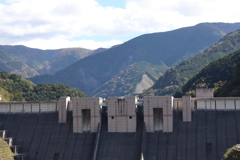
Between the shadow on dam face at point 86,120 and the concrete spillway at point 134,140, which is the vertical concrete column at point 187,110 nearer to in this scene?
the concrete spillway at point 134,140

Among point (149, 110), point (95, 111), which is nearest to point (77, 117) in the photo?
point (95, 111)

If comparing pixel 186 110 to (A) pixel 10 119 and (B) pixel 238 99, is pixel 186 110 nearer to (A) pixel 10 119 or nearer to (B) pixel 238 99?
(B) pixel 238 99

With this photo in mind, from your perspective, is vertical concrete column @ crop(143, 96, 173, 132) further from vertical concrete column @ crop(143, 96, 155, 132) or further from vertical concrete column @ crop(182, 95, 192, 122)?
vertical concrete column @ crop(182, 95, 192, 122)

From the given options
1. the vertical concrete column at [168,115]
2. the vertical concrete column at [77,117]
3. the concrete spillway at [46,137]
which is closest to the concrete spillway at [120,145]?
the concrete spillway at [46,137]

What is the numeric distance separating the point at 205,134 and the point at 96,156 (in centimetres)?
1734

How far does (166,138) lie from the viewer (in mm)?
71000

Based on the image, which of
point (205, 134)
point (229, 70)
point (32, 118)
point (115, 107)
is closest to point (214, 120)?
point (205, 134)

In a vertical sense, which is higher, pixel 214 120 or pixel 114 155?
pixel 214 120

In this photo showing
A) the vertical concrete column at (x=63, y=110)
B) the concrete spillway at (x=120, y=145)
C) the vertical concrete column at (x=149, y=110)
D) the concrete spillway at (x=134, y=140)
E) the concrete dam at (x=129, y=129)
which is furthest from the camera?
the vertical concrete column at (x=63, y=110)

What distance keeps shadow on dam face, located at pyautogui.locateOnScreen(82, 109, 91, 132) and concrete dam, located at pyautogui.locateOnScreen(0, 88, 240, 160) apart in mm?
68

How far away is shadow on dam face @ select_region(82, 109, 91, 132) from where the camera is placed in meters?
76.7

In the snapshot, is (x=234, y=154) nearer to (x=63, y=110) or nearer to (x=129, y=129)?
(x=129, y=129)

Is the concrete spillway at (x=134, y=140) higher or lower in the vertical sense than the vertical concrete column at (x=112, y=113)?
lower

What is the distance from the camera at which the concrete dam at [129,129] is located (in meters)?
69.0
